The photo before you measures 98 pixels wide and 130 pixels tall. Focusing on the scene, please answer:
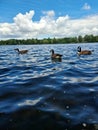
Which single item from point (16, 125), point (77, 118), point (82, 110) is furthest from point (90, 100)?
point (16, 125)

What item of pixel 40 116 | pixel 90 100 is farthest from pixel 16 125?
pixel 90 100

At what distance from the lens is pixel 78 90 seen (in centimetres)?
1095

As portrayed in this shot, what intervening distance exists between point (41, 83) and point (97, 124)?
6.31 meters

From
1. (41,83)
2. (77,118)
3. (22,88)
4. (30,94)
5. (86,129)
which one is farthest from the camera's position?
(41,83)

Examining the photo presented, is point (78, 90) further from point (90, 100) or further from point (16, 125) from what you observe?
point (16, 125)

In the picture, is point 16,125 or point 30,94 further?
point 30,94

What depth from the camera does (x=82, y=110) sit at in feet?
26.9

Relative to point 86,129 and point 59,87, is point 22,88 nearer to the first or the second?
point 59,87

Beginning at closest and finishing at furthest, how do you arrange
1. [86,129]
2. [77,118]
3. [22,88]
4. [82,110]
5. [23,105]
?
1. [86,129]
2. [77,118]
3. [82,110]
4. [23,105]
5. [22,88]

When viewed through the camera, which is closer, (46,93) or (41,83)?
(46,93)

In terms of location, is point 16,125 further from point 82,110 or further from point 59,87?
point 59,87

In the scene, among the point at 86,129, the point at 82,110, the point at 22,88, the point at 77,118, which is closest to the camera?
the point at 86,129

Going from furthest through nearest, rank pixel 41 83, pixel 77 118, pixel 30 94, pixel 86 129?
pixel 41 83, pixel 30 94, pixel 77 118, pixel 86 129

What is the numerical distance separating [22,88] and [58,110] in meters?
3.77
